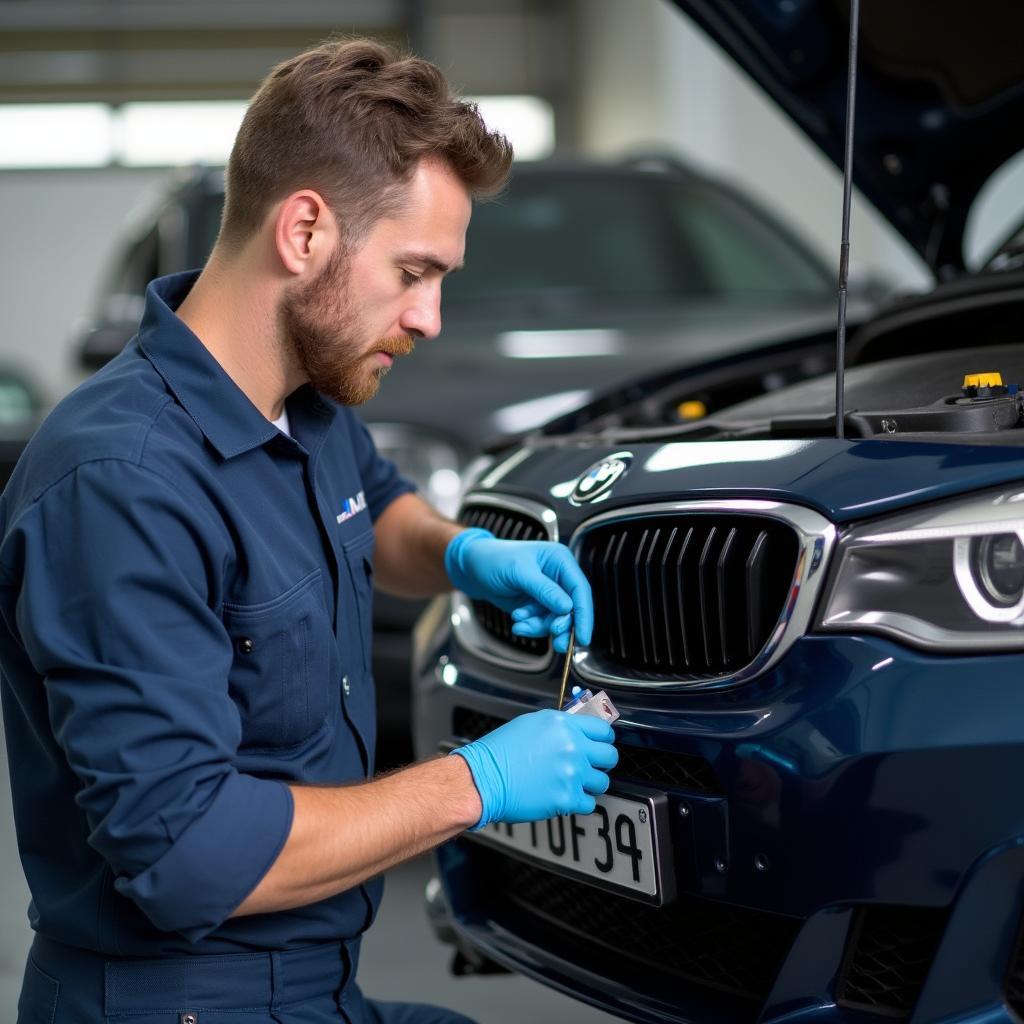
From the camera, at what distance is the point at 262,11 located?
1200cm

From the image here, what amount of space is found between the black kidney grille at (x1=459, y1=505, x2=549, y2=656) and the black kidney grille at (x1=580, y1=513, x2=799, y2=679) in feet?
0.53

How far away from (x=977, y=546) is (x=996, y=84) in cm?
130

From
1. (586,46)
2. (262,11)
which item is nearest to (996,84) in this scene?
(586,46)

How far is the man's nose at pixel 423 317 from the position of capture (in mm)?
1512

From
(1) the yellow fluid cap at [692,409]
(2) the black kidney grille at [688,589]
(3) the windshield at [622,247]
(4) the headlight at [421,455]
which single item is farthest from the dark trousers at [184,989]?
(3) the windshield at [622,247]

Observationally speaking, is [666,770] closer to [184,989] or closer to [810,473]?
[810,473]

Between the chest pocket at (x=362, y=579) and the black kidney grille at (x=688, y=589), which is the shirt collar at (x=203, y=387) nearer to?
the chest pocket at (x=362, y=579)

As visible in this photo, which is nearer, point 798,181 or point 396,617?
point 396,617

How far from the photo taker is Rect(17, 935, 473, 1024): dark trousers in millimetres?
1392

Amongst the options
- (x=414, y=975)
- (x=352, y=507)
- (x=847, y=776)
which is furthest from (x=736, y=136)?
(x=847, y=776)

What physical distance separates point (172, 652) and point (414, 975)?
1.38 meters

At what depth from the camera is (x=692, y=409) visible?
2336mm

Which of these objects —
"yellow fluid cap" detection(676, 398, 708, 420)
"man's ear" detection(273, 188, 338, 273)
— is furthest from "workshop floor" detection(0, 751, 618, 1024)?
"man's ear" detection(273, 188, 338, 273)

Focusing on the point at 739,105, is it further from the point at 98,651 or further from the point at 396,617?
the point at 98,651
